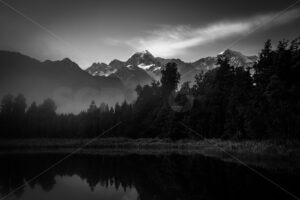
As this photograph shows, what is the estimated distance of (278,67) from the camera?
46.6m

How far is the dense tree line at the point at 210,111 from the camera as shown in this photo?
44.5m

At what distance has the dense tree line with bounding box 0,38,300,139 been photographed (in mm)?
44538

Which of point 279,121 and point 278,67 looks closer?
point 279,121

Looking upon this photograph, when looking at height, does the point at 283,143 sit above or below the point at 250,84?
below

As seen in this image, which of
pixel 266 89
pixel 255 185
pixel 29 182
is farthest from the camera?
pixel 266 89

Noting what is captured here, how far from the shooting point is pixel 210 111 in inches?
2837

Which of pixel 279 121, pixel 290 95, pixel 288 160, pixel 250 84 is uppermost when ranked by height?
pixel 250 84

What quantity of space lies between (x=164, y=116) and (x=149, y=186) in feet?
239

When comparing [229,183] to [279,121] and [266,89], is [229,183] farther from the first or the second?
[266,89]

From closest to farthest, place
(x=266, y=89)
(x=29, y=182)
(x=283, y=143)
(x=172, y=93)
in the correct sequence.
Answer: (x=29, y=182)
(x=283, y=143)
(x=266, y=89)
(x=172, y=93)

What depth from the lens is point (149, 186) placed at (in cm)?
1478

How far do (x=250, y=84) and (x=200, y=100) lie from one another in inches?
792

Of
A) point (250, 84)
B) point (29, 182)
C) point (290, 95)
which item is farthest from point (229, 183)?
point (250, 84)

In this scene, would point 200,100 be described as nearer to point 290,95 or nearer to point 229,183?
point 290,95
